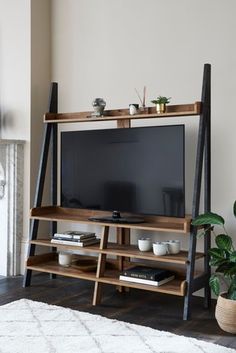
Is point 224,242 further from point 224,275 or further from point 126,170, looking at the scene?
point 126,170

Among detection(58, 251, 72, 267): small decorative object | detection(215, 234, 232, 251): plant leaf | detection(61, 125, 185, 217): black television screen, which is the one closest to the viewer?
detection(215, 234, 232, 251): plant leaf

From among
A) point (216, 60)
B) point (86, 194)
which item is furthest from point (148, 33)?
point (86, 194)

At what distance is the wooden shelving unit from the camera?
10.5 ft

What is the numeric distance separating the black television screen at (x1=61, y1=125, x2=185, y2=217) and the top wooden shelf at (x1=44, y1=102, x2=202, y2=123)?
102mm

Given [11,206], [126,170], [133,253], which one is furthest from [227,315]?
[11,206]

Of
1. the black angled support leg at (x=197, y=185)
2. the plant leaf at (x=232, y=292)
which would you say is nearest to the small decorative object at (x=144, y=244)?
the black angled support leg at (x=197, y=185)

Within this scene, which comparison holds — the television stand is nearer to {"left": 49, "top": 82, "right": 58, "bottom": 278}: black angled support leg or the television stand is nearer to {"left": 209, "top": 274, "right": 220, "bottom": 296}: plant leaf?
{"left": 49, "top": 82, "right": 58, "bottom": 278}: black angled support leg

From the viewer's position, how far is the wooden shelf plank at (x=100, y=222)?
10.6 ft

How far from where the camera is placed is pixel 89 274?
3.62 metres

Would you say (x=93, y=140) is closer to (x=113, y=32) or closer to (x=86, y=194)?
(x=86, y=194)

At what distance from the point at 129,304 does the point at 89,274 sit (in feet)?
1.30

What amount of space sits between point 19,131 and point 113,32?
1.26m

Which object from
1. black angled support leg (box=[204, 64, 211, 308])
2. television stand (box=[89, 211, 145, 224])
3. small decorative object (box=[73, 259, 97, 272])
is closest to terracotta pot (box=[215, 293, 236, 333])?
black angled support leg (box=[204, 64, 211, 308])

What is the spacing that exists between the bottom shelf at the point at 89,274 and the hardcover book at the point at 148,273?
57 mm
